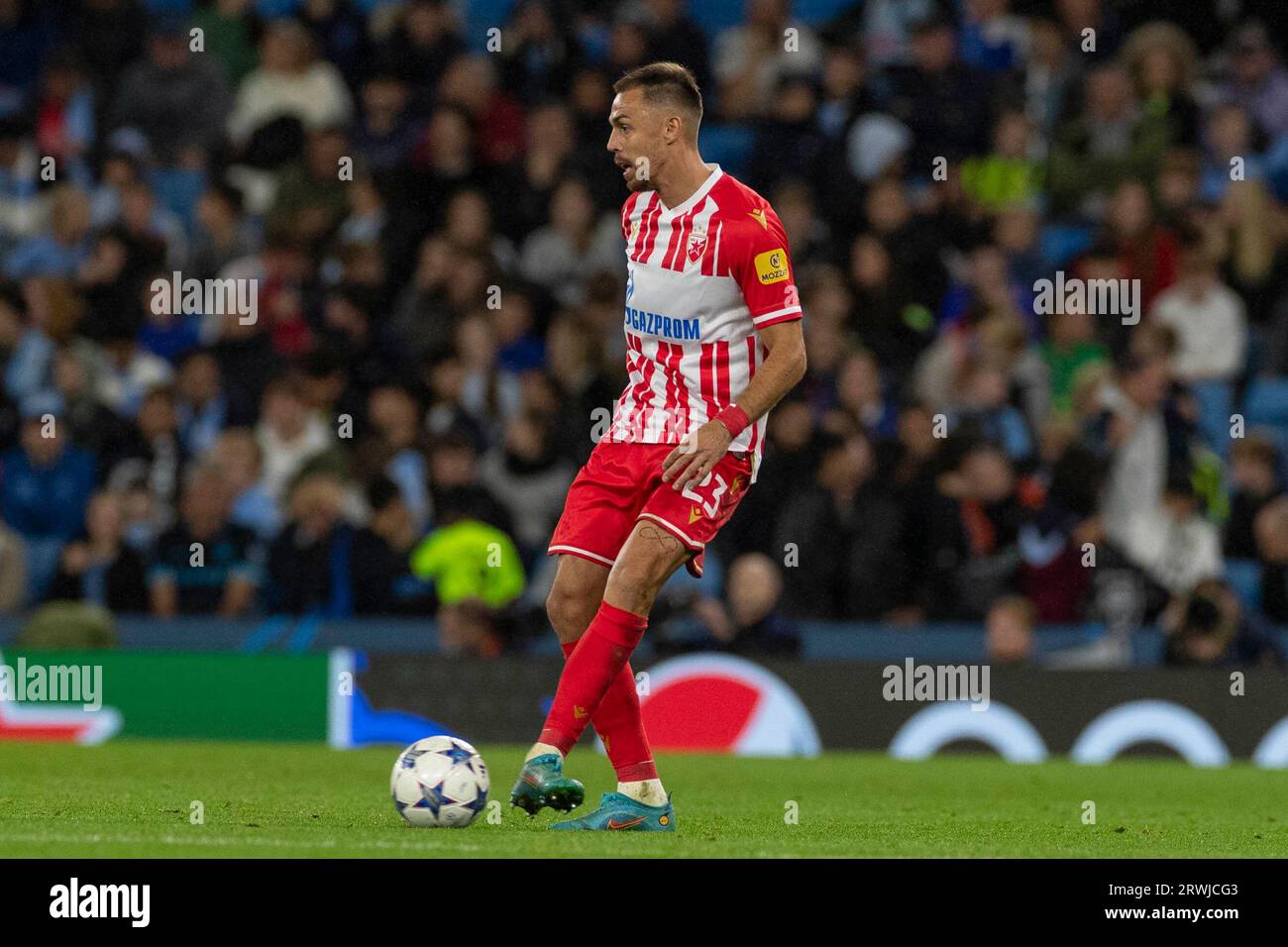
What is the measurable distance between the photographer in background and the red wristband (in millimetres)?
6172

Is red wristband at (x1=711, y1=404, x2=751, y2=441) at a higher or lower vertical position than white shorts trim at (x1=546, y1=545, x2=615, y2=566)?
higher

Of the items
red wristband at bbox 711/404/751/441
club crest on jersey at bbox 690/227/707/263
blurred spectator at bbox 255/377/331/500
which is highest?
club crest on jersey at bbox 690/227/707/263

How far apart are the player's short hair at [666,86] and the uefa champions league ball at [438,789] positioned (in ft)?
7.52

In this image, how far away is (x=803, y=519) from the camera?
13.3m

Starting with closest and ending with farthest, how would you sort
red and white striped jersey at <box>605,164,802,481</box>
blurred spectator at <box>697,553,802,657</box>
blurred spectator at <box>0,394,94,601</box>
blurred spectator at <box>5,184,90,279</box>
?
red and white striped jersey at <box>605,164,802,481</box> < blurred spectator at <box>697,553,802,657</box> < blurred spectator at <box>0,394,94,601</box> < blurred spectator at <box>5,184,90,279</box>

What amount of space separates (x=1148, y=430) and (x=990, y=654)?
2071 millimetres

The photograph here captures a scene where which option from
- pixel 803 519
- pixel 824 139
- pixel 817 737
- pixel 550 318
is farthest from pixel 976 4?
pixel 817 737

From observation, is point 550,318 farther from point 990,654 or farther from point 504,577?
point 990,654

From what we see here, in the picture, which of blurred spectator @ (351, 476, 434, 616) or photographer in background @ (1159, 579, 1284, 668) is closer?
photographer in background @ (1159, 579, 1284, 668)

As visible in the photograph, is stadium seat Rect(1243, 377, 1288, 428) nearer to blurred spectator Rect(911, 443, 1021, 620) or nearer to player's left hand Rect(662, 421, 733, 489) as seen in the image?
blurred spectator Rect(911, 443, 1021, 620)

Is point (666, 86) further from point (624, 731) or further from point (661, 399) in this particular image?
point (624, 731)

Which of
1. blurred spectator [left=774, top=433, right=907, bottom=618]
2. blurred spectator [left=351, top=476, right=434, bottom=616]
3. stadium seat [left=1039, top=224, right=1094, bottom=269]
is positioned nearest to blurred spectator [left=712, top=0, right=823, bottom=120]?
stadium seat [left=1039, top=224, right=1094, bottom=269]

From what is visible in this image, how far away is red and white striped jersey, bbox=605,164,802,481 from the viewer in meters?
7.34

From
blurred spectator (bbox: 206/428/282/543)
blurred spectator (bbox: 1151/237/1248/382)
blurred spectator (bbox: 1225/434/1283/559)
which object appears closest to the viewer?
blurred spectator (bbox: 1225/434/1283/559)
